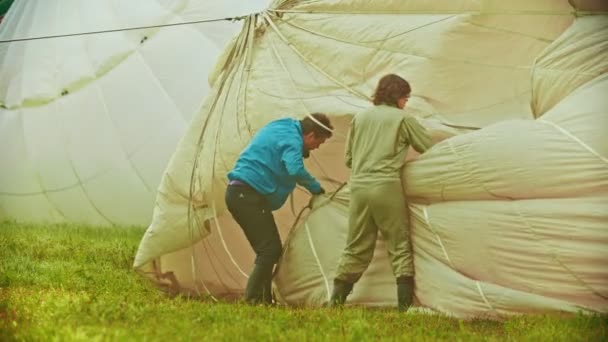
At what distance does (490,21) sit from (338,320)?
2.51m

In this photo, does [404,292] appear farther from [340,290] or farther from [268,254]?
[268,254]

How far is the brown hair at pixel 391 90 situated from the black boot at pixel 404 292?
103cm

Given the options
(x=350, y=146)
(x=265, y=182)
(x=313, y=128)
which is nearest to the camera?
(x=350, y=146)

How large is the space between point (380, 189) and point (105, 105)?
5368mm

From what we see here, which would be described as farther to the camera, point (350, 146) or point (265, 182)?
point (265, 182)

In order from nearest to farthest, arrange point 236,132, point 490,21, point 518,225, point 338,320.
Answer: point 338,320 < point 518,225 < point 490,21 < point 236,132

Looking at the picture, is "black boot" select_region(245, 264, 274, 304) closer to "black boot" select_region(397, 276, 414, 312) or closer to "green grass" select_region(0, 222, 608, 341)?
"green grass" select_region(0, 222, 608, 341)

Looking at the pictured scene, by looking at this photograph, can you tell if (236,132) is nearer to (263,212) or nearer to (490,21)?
(263,212)

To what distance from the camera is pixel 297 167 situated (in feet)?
23.9

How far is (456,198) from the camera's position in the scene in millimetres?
6746

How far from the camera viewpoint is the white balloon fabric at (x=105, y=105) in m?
11.6

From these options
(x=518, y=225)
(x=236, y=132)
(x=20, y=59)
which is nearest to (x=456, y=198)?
(x=518, y=225)

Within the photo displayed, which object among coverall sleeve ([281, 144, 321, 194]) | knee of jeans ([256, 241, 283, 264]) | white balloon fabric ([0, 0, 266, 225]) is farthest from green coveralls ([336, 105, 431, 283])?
white balloon fabric ([0, 0, 266, 225])

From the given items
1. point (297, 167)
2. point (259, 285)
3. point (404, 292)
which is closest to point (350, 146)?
point (297, 167)
